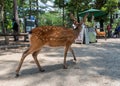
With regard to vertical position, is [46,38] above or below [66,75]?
above

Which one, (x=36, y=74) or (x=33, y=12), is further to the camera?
(x=33, y=12)

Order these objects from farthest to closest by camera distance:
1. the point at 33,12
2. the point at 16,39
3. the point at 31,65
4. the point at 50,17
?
the point at 50,17, the point at 33,12, the point at 16,39, the point at 31,65

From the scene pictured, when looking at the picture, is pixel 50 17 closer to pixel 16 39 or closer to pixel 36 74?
pixel 16 39

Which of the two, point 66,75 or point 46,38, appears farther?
point 46,38

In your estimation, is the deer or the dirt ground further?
the deer

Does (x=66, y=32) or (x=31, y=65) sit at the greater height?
(x=66, y=32)

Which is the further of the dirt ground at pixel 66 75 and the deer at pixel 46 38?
the deer at pixel 46 38

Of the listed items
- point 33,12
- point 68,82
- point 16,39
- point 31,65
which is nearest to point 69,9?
point 33,12

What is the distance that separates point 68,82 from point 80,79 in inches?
14.7

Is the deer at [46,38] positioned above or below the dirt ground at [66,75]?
above

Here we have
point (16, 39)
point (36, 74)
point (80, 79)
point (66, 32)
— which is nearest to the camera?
point (80, 79)

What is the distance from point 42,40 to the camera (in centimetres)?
644

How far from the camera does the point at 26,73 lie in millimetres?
6523

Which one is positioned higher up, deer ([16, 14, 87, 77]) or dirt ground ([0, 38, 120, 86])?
deer ([16, 14, 87, 77])
